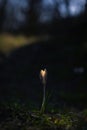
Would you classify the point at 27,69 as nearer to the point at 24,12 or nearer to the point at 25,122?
the point at 25,122

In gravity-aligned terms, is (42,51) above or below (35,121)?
above

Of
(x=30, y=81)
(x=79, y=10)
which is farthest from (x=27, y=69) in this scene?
(x=79, y=10)

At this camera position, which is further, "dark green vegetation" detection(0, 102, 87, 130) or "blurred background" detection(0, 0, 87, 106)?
"blurred background" detection(0, 0, 87, 106)

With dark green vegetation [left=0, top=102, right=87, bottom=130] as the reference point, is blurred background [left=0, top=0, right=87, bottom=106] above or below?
above

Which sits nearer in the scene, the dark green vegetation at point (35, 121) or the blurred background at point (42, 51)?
the dark green vegetation at point (35, 121)

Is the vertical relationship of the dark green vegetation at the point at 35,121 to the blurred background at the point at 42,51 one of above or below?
below

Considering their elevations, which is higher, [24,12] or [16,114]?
[24,12]

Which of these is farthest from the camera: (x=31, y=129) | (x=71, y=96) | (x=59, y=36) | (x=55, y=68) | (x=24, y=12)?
(x=24, y=12)

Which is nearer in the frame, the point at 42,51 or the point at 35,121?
the point at 35,121
